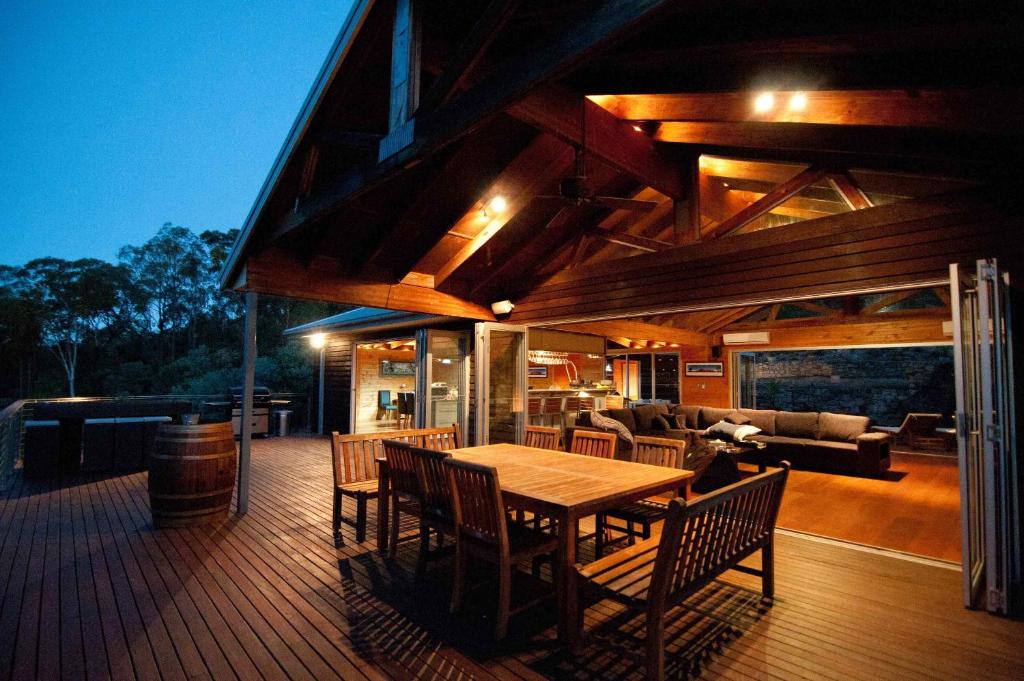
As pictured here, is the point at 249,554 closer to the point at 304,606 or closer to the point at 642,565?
the point at 304,606

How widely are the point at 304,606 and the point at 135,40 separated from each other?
199m

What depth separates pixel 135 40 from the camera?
5655 inches

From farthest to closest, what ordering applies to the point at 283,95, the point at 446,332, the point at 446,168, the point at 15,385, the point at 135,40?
1. the point at 283,95
2. the point at 135,40
3. the point at 15,385
4. the point at 446,332
5. the point at 446,168

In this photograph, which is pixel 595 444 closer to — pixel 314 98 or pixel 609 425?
pixel 609 425

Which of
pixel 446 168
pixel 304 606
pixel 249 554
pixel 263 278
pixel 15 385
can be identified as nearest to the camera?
pixel 304 606

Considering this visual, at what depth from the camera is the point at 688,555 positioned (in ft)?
7.67

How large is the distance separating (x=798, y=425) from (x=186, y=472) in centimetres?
836

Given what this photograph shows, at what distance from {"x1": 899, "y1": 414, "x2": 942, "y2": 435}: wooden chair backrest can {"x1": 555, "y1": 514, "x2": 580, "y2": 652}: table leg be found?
949cm

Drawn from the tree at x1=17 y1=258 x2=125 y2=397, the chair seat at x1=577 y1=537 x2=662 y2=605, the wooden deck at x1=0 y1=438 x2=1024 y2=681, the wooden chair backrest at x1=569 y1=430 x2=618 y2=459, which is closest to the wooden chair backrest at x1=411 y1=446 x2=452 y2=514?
the wooden deck at x1=0 y1=438 x2=1024 y2=681

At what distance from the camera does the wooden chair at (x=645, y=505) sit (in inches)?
138

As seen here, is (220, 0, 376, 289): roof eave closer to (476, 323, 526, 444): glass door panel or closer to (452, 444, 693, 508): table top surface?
(452, 444, 693, 508): table top surface

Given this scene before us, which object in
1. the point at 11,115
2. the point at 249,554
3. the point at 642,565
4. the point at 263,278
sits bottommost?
the point at 249,554

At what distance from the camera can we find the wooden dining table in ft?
8.29

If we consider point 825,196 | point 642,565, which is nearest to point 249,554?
point 642,565
